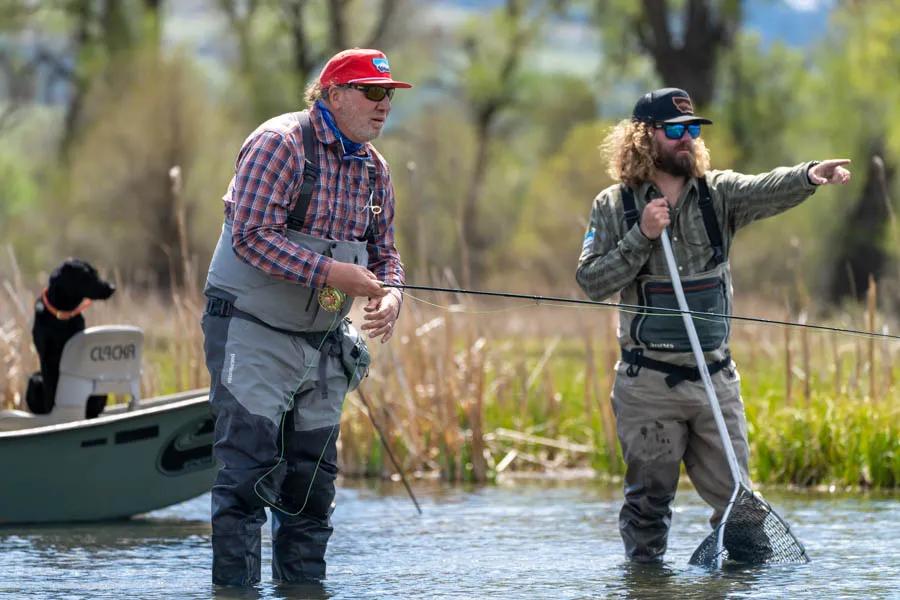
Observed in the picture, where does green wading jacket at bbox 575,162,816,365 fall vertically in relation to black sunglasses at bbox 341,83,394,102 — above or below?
below

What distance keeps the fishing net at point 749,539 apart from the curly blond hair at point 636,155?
1171 millimetres

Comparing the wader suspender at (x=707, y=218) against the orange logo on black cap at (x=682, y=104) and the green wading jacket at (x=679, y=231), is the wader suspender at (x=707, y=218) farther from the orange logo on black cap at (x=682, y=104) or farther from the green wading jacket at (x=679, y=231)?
the orange logo on black cap at (x=682, y=104)

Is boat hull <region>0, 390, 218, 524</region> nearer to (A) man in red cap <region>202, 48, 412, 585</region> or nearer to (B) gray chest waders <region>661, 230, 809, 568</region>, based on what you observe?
(A) man in red cap <region>202, 48, 412, 585</region>

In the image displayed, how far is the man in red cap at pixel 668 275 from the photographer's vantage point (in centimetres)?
620

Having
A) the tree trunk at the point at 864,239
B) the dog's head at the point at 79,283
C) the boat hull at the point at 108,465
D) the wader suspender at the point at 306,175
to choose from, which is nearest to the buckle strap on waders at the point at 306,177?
the wader suspender at the point at 306,175

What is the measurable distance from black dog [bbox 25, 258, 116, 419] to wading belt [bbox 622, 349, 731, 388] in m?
3.00

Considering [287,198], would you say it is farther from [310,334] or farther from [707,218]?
[707,218]

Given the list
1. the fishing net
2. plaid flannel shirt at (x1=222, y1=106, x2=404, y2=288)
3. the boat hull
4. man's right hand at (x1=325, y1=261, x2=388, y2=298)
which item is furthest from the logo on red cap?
the boat hull

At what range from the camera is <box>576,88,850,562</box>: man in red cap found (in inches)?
244

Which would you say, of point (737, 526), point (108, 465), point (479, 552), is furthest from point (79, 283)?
point (737, 526)

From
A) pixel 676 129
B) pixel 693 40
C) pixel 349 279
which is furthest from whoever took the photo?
pixel 693 40

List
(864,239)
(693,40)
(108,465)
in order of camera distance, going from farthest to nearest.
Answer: (864,239) → (693,40) → (108,465)

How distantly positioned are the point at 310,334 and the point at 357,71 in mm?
894

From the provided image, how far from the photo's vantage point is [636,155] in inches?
247
